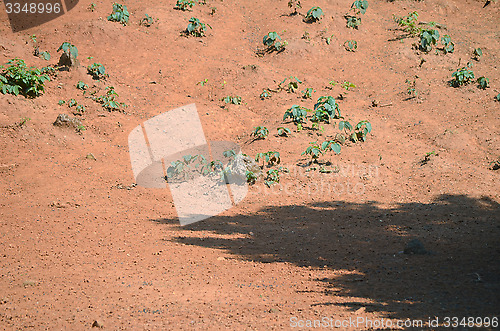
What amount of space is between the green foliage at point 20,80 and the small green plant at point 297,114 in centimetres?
579

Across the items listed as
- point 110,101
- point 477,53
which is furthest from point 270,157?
point 477,53

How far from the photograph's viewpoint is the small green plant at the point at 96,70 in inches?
426

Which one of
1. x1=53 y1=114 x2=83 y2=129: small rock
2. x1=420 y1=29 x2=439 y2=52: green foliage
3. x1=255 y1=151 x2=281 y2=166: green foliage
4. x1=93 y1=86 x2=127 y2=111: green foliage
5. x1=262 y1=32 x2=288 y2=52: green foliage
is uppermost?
x1=420 y1=29 x2=439 y2=52: green foliage

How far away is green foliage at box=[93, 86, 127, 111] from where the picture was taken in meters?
10.3

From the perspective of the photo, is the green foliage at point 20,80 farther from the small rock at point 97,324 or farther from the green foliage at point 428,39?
the green foliage at point 428,39

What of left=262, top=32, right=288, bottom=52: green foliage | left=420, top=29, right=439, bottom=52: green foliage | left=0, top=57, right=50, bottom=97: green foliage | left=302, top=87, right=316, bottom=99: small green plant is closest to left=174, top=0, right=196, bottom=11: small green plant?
left=262, top=32, right=288, bottom=52: green foliage

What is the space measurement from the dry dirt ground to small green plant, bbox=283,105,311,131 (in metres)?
0.30

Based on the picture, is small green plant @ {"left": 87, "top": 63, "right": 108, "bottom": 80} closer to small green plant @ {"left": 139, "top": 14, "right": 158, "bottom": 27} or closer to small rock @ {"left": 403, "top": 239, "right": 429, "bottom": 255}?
small green plant @ {"left": 139, "top": 14, "right": 158, "bottom": 27}

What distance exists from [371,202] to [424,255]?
211 centimetres

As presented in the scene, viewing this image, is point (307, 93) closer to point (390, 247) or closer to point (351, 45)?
point (351, 45)

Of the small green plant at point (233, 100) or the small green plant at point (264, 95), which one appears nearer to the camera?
the small green plant at point (233, 100)

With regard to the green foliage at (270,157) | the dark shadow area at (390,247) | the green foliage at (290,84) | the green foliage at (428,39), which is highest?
the green foliage at (428,39)

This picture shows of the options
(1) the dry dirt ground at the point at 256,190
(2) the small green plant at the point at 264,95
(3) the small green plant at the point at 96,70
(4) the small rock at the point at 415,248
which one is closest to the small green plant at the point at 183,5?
(1) the dry dirt ground at the point at 256,190

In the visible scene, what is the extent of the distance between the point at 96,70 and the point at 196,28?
4.06 metres
